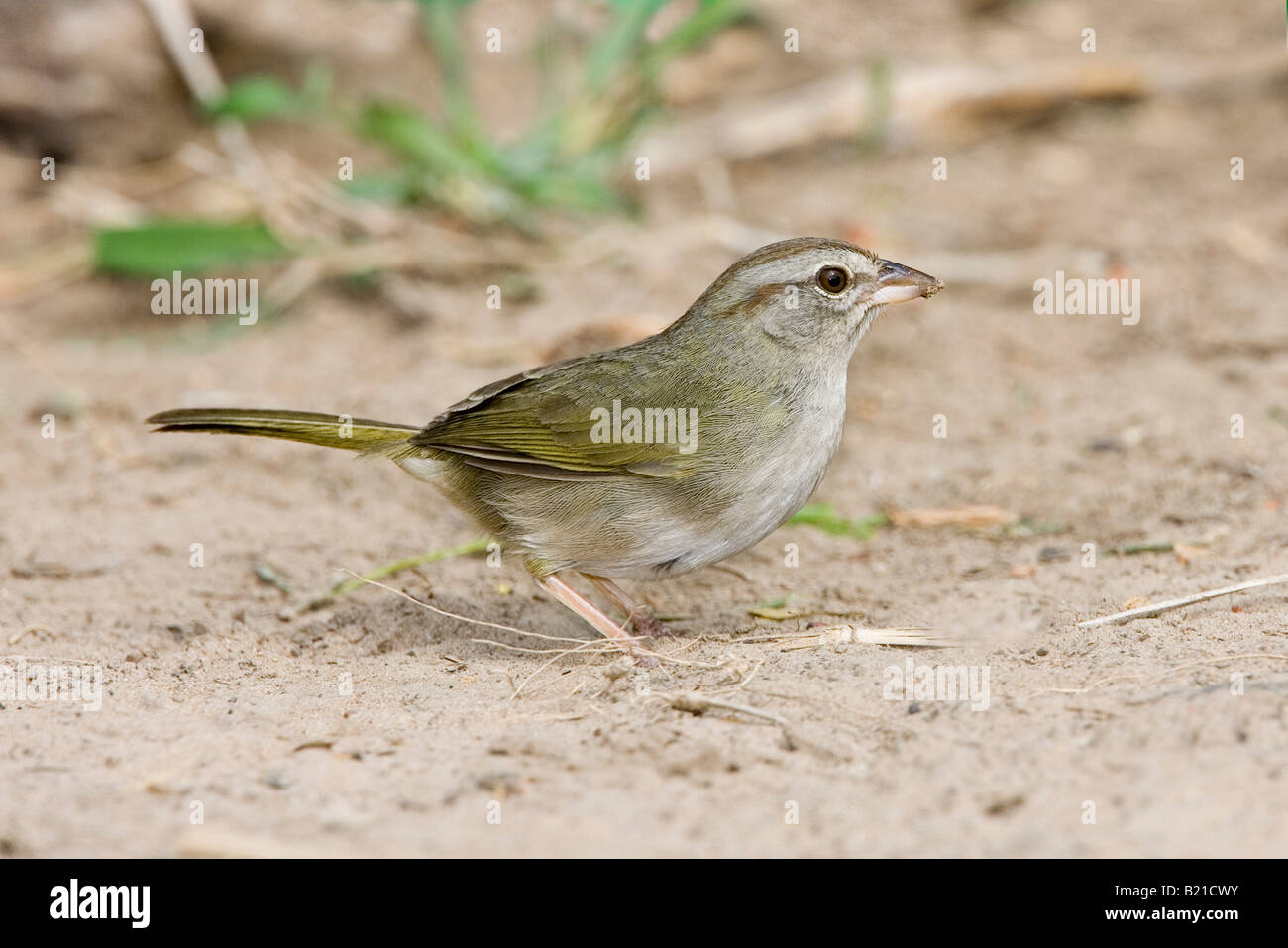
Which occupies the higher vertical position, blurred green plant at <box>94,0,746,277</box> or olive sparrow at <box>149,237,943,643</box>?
blurred green plant at <box>94,0,746,277</box>

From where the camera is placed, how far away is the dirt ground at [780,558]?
10.4 ft

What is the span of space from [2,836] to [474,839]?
104 cm

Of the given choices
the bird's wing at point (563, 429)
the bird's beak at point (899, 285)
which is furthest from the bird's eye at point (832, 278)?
the bird's wing at point (563, 429)

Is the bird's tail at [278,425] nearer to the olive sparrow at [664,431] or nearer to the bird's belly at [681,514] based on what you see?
the olive sparrow at [664,431]

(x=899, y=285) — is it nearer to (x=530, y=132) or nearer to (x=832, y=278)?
(x=832, y=278)

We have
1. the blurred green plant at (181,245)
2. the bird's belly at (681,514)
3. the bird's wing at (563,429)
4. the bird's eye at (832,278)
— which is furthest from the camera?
the blurred green plant at (181,245)

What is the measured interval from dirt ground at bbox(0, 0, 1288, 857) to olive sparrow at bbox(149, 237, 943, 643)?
0.35 m

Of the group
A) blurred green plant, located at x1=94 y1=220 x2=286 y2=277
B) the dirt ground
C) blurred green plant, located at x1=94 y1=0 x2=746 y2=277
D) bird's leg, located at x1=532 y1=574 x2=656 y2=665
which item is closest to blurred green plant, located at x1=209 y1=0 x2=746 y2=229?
blurred green plant, located at x1=94 y1=0 x2=746 y2=277

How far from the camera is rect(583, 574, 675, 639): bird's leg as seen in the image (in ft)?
16.0

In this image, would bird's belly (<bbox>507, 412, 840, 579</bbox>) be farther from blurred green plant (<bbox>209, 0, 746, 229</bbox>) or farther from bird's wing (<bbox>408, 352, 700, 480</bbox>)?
blurred green plant (<bbox>209, 0, 746, 229</bbox>)

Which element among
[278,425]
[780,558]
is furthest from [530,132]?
[278,425]

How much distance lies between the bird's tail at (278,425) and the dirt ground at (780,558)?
1.98 ft

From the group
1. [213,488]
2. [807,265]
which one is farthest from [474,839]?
[213,488]

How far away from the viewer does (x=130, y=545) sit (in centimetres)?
546
